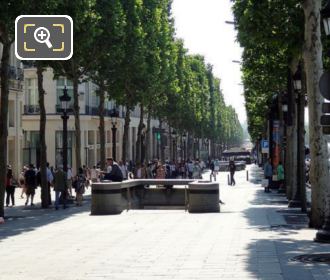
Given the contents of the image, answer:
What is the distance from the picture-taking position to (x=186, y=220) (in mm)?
22000

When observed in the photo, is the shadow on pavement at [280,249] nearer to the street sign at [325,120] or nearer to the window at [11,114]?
the street sign at [325,120]

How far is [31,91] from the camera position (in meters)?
63.7

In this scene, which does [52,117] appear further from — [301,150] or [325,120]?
[325,120]

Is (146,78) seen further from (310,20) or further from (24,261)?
(24,261)

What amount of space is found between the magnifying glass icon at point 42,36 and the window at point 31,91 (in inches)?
1926

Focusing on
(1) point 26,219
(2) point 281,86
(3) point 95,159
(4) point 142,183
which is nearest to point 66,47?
(1) point 26,219

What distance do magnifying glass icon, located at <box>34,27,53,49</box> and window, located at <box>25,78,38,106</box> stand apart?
48.9 m

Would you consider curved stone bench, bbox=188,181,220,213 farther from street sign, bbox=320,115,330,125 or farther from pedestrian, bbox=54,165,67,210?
street sign, bbox=320,115,330,125

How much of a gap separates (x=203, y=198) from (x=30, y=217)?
563cm

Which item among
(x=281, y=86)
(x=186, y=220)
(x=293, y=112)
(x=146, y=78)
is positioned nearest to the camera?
(x=186, y=220)

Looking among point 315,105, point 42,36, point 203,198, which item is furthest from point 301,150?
point 42,36

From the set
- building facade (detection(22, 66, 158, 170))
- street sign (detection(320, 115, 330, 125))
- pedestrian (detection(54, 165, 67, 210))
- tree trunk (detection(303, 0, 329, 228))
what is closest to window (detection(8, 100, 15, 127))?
building facade (detection(22, 66, 158, 170))

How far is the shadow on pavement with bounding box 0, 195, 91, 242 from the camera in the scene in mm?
19817

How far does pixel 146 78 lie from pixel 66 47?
32.8 metres
